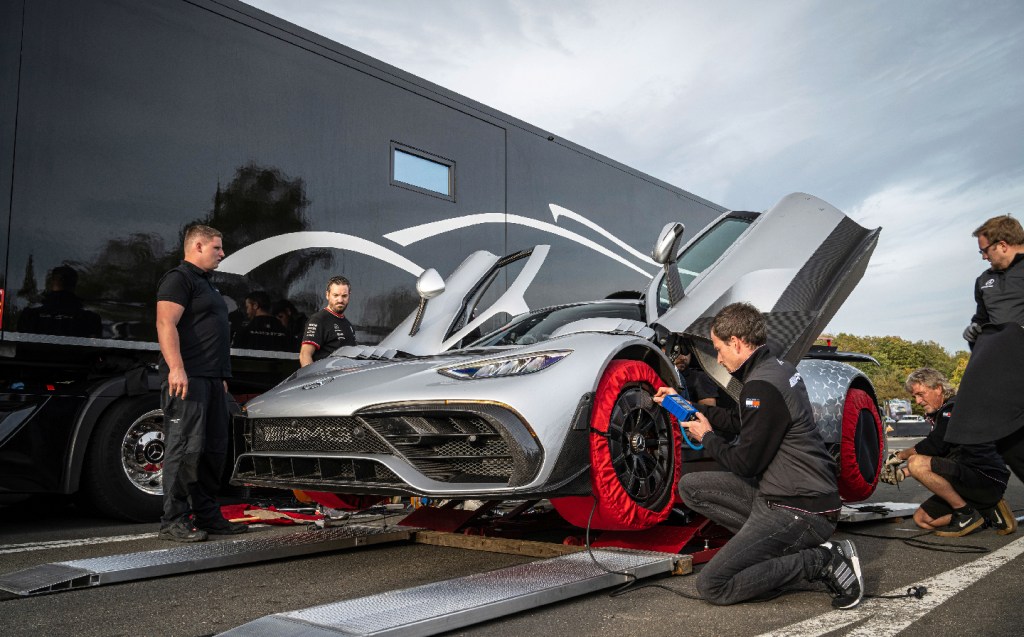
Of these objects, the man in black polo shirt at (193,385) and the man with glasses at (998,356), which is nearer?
the man with glasses at (998,356)

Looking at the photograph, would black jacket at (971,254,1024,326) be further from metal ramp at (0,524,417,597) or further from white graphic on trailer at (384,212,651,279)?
white graphic on trailer at (384,212,651,279)

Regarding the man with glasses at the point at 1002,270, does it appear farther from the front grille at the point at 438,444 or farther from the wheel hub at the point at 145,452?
the wheel hub at the point at 145,452

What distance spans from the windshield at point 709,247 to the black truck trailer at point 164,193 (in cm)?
220

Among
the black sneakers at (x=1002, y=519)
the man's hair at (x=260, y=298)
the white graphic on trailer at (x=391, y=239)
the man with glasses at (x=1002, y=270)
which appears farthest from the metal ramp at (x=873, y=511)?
the man's hair at (x=260, y=298)

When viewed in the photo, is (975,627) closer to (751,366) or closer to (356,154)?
(751,366)

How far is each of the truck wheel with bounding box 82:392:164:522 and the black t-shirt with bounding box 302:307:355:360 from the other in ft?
3.38

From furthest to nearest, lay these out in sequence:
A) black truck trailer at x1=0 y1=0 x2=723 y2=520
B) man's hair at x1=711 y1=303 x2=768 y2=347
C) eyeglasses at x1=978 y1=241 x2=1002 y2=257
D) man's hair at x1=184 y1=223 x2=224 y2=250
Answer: man's hair at x1=184 y1=223 x2=224 y2=250
black truck trailer at x1=0 y1=0 x2=723 y2=520
eyeglasses at x1=978 y1=241 x2=1002 y2=257
man's hair at x1=711 y1=303 x2=768 y2=347

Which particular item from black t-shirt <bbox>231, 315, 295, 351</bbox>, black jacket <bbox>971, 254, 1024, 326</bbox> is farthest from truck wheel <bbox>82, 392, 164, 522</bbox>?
black jacket <bbox>971, 254, 1024, 326</bbox>

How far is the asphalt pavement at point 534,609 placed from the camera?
8.98 ft

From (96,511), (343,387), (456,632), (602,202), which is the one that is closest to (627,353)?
(343,387)

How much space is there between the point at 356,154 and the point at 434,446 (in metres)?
3.16

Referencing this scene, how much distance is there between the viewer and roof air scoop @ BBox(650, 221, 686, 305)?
4266 mm

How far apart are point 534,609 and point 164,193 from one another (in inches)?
135

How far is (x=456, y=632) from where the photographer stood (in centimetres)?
266
